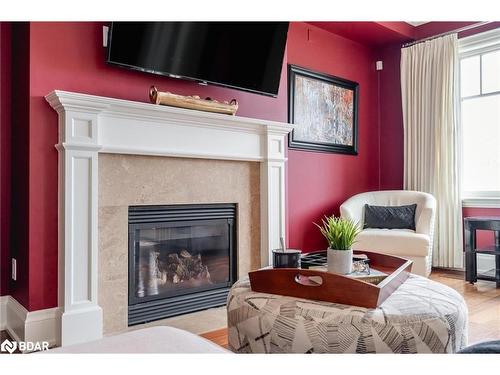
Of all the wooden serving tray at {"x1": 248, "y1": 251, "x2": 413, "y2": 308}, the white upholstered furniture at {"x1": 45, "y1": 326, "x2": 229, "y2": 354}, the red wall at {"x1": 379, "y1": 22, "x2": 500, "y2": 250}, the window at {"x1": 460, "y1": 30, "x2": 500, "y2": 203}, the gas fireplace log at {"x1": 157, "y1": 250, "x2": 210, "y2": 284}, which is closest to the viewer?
the white upholstered furniture at {"x1": 45, "y1": 326, "x2": 229, "y2": 354}

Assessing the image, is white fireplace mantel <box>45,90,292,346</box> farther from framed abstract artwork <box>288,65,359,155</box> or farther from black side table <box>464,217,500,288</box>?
black side table <box>464,217,500,288</box>

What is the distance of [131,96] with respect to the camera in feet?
8.29

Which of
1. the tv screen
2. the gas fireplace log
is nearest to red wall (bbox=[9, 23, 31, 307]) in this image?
the tv screen

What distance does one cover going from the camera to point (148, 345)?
0.66 m

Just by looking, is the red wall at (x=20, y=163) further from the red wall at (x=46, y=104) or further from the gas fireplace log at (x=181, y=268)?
the gas fireplace log at (x=181, y=268)

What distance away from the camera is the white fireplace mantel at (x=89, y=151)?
7.11ft

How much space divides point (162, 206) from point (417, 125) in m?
2.91

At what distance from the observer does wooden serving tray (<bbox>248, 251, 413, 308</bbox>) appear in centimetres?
127

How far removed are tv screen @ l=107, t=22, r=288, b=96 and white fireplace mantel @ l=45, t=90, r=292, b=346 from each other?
28 cm

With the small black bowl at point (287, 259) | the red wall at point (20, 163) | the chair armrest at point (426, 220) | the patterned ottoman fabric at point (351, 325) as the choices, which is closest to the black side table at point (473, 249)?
the chair armrest at point (426, 220)

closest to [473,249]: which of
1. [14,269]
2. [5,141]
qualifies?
[14,269]

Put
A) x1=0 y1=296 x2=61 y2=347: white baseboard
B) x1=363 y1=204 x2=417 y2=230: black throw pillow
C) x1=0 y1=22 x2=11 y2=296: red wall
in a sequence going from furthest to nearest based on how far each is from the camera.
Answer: x1=363 y1=204 x2=417 y2=230: black throw pillow, x1=0 y1=22 x2=11 y2=296: red wall, x1=0 y1=296 x2=61 y2=347: white baseboard
